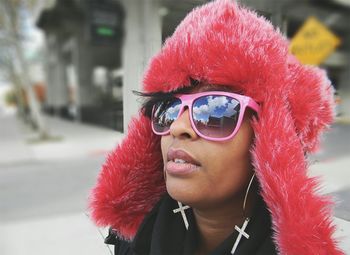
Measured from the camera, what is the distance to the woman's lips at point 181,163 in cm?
97

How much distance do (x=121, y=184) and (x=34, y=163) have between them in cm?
735

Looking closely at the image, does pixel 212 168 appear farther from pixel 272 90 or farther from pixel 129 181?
pixel 129 181

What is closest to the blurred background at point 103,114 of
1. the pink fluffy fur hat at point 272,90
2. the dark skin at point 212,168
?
the pink fluffy fur hat at point 272,90

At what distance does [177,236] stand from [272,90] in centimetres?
56

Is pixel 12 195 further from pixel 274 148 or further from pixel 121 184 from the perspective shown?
pixel 274 148

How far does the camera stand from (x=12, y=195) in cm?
530

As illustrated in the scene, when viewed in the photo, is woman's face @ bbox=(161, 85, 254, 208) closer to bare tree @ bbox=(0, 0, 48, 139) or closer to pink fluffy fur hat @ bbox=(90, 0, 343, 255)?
pink fluffy fur hat @ bbox=(90, 0, 343, 255)

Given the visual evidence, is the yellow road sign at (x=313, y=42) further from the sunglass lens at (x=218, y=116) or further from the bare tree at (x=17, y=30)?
the bare tree at (x=17, y=30)

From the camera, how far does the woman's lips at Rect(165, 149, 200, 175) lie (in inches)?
38.1

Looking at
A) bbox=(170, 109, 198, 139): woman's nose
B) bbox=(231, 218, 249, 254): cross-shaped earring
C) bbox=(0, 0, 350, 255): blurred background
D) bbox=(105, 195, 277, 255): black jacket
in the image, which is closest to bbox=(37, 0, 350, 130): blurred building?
bbox=(0, 0, 350, 255): blurred background

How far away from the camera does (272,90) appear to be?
38.1 inches

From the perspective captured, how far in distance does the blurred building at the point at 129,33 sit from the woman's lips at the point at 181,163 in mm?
342

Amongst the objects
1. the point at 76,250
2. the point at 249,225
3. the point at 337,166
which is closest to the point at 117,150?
the point at 249,225

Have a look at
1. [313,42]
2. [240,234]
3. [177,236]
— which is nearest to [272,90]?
[240,234]
